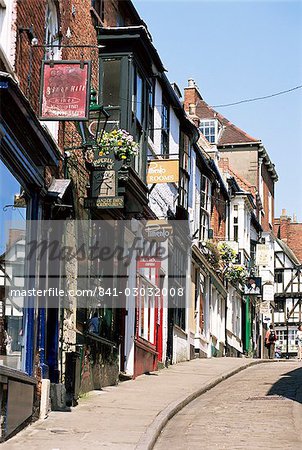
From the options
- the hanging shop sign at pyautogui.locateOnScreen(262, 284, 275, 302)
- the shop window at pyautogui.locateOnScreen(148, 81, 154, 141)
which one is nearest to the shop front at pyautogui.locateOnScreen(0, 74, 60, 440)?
the shop window at pyautogui.locateOnScreen(148, 81, 154, 141)

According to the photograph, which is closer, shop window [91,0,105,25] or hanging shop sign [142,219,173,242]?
shop window [91,0,105,25]

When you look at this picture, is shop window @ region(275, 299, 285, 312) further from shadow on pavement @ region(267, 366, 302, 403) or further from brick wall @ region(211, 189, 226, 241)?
shadow on pavement @ region(267, 366, 302, 403)

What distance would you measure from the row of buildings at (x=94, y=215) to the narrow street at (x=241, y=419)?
2.09m

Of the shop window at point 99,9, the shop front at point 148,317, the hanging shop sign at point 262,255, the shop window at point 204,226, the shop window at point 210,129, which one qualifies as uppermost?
the shop window at point 210,129

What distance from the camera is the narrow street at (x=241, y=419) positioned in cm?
1287

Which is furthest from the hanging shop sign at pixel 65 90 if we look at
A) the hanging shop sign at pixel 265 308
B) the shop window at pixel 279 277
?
the shop window at pixel 279 277

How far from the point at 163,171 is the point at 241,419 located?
8130 millimetres

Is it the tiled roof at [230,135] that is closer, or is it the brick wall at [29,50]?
the brick wall at [29,50]

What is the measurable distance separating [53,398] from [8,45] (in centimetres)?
575

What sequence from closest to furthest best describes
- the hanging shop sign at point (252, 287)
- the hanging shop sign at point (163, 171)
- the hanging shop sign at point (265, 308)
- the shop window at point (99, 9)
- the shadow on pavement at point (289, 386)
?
the shadow on pavement at point (289, 386)
the shop window at point (99, 9)
the hanging shop sign at point (163, 171)
the hanging shop sign at point (252, 287)
the hanging shop sign at point (265, 308)

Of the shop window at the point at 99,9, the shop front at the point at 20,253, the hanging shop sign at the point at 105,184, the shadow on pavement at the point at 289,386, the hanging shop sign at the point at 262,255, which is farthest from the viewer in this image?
the hanging shop sign at the point at 262,255

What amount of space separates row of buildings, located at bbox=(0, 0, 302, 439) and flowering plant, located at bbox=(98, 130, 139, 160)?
0.13 ft

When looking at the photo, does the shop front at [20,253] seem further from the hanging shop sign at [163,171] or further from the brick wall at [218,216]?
the brick wall at [218,216]

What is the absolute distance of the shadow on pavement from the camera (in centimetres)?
1861
